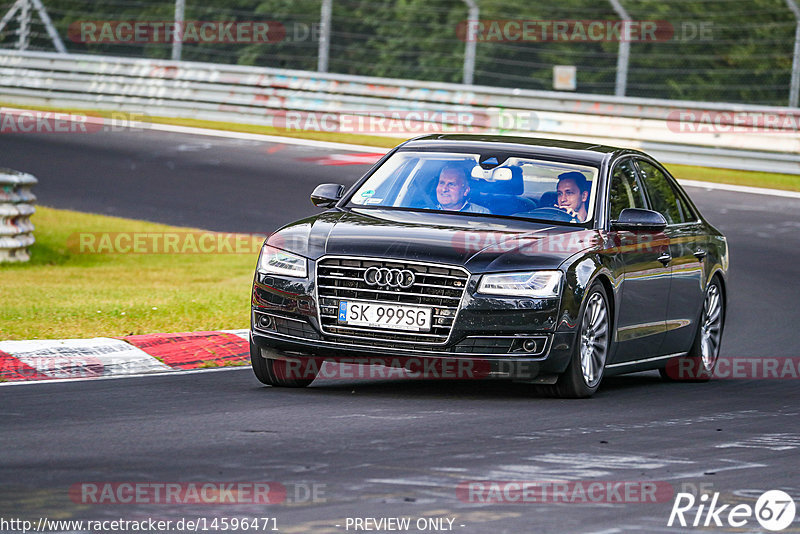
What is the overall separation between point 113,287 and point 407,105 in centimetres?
1217

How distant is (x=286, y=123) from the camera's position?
27406mm

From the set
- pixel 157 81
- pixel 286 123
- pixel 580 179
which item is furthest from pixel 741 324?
pixel 157 81

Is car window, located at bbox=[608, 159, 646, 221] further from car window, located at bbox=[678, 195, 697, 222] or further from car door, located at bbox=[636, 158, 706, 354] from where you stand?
car window, located at bbox=[678, 195, 697, 222]

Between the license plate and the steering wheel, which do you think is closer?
the license plate

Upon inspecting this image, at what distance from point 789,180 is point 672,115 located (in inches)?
81.7

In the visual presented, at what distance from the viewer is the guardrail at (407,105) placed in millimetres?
23422

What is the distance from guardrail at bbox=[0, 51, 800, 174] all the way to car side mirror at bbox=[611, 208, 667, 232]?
45.3ft

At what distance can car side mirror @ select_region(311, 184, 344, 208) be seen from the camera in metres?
9.73

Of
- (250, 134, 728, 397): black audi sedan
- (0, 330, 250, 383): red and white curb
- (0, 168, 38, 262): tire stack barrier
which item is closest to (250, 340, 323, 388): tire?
(250, 134, 728, 397): black audi sedan

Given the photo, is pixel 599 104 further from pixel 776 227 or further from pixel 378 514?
pixel 378 514

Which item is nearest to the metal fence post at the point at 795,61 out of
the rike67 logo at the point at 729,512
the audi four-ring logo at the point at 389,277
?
the audi four-ring logo at the point at 389,277

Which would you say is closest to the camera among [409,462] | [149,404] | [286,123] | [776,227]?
[409,462]

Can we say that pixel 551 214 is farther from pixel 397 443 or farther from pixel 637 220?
pixel 397 443

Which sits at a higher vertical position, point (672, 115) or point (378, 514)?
Result: point (672, 115)
